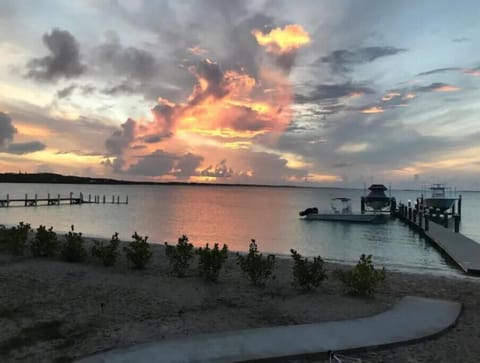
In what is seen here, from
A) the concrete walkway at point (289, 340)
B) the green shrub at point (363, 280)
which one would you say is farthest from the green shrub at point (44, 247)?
the green shrub at point (363, 280)

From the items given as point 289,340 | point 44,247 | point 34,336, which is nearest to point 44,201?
point 44,247

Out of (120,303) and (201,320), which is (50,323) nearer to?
(120,303)

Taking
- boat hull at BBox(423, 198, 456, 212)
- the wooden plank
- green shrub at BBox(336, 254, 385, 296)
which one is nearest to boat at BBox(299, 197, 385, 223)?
boat hull at BBox(423, 198, 456, 212)

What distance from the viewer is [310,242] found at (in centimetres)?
3444

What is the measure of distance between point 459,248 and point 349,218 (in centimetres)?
2747

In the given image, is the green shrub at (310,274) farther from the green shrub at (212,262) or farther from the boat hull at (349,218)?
the boat hull at (349,218)

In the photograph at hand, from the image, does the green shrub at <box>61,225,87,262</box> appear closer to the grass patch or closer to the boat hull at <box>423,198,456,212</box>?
the grass patch

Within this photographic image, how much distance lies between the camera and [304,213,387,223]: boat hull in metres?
52.4

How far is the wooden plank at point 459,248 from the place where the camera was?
63.1 feet

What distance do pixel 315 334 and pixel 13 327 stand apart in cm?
511

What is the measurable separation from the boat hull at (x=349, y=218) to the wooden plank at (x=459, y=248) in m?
16.8

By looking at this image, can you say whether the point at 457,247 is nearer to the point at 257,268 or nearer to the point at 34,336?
the point at 257,268

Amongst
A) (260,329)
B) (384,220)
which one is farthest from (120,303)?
(384,220)

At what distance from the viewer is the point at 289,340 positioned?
664 centimetres
